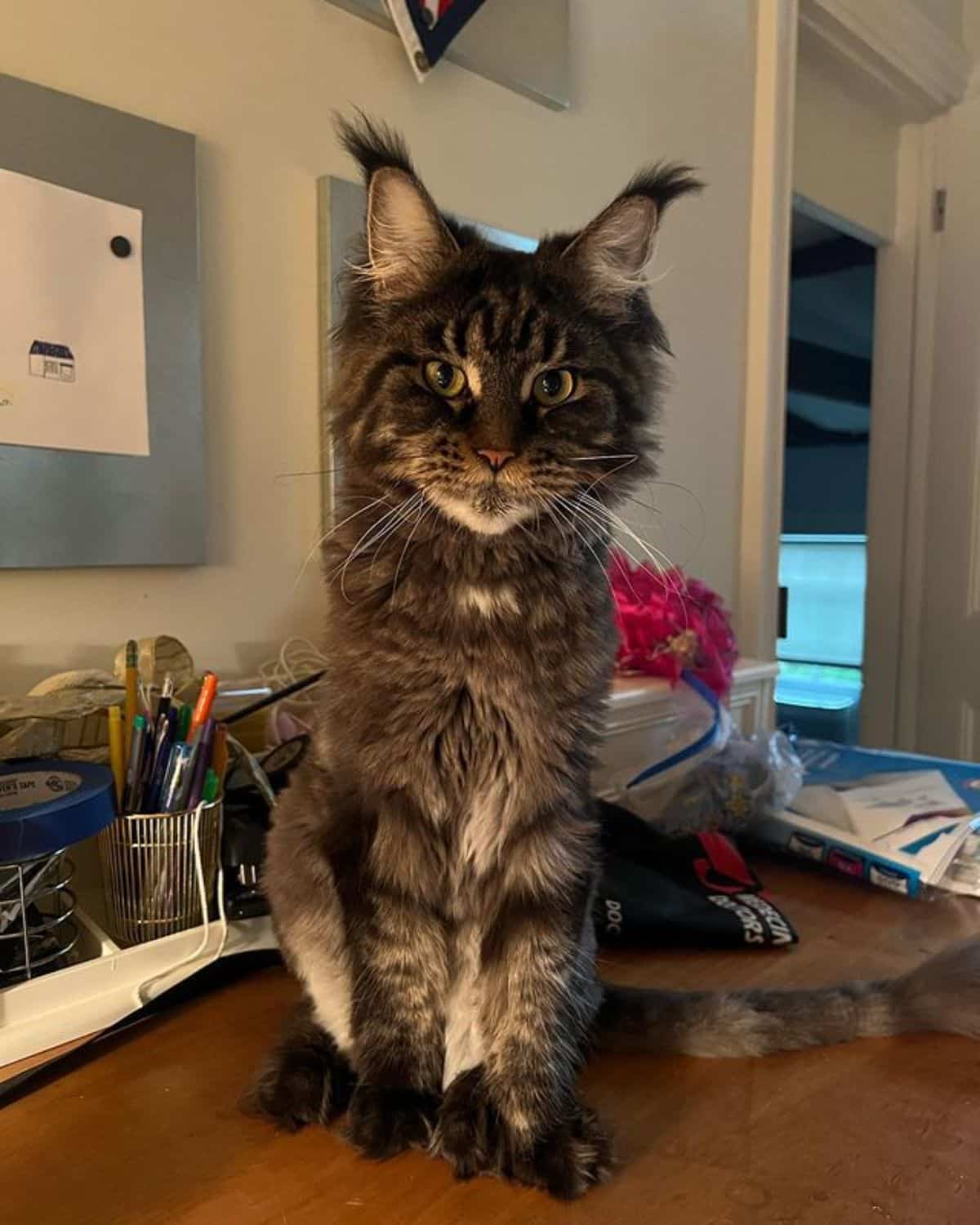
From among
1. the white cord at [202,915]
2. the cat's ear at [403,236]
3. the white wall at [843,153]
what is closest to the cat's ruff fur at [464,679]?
the cat's ear at [403,236]

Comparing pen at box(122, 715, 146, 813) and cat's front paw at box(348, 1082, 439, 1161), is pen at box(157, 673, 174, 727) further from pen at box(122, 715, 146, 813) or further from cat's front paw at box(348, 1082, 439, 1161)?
cat's front paw at box(348, 1082, 439, 1161)

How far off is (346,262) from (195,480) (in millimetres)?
403

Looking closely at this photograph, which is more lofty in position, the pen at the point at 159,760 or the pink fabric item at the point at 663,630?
the pink fabric item at the point at 663,630

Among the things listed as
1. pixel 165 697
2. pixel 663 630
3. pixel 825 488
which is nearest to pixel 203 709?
pixel 165 697

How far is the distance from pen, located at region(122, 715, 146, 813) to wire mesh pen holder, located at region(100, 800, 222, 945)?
0.02 meters

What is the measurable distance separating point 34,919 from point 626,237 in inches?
31.5

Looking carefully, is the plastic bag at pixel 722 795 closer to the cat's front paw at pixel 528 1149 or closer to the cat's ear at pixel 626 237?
the cat's front paw at pixel 528 1149

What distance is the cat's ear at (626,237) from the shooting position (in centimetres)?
75

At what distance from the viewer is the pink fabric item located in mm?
1331

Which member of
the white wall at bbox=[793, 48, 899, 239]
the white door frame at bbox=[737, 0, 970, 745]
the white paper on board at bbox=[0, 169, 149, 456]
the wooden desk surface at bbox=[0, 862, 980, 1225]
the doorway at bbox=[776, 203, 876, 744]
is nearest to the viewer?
the wooden desk surface at bbox=[0, 862, 980, 1225]

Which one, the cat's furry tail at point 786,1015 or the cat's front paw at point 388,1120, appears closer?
the cat's front paw at point 388,1120

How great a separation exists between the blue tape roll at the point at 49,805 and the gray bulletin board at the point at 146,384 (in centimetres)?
28

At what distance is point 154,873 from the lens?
2.77 ft

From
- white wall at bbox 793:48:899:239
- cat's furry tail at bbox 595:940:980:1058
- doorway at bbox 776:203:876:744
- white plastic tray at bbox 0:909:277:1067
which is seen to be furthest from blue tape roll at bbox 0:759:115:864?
doorway at bbox 776:203:876:744
